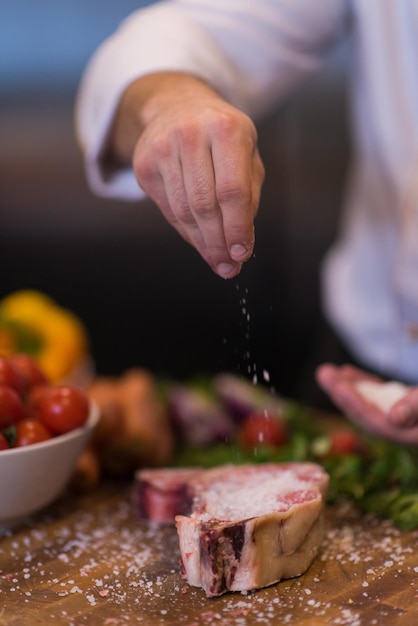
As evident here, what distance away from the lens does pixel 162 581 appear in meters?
1.17

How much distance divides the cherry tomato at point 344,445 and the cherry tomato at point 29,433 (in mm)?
528

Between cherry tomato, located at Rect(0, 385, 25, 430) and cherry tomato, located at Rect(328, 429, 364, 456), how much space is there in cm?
57

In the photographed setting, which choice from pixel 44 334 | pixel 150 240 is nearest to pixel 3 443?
pixel 44 334

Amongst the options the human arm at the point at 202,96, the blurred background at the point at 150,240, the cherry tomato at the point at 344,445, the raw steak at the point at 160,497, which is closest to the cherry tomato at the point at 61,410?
the raw steak at the point at 160,497

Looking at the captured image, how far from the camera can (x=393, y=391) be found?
1459 millimetres

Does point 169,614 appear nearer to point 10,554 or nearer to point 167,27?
point 10,554

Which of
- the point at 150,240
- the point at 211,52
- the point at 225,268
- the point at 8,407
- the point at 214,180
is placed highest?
the point at 211,52

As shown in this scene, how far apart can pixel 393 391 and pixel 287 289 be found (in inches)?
87.1

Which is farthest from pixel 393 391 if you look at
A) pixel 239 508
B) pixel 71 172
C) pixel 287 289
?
pixel 71 172

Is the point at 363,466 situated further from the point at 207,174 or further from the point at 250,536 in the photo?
the point at 207,174

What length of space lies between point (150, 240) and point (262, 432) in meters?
2.18

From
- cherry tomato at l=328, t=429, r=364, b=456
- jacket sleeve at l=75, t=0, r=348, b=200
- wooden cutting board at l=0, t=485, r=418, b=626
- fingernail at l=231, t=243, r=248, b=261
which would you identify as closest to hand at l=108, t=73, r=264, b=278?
fingernail at l=231, t=243, r=248, b=261

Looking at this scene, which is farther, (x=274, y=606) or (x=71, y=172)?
(x=71, y=172)

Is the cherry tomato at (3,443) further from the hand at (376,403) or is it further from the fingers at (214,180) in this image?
the hand at (376,403)
